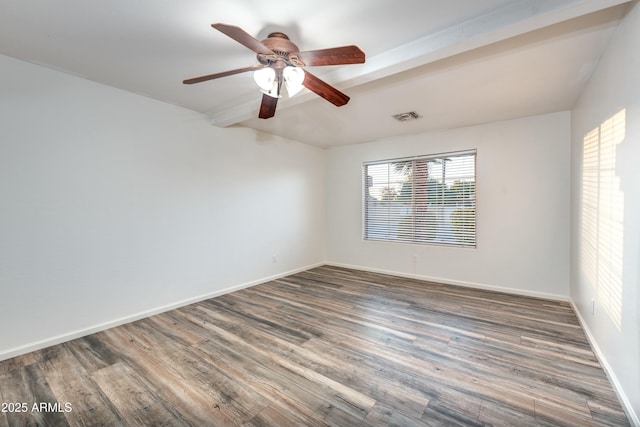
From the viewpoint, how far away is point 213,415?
65.7 inches

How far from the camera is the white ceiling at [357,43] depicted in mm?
1707

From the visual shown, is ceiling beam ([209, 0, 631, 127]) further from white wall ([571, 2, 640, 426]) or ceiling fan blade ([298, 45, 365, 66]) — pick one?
ceiling fan blade ([298, 45, 365, 66])

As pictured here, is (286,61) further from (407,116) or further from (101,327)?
(101,327)

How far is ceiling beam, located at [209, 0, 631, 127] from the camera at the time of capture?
1.54 meters

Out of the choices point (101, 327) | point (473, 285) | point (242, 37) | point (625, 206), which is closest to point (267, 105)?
point (242, 37)

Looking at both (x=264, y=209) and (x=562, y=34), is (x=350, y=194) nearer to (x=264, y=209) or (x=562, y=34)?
(x=264, y=209)

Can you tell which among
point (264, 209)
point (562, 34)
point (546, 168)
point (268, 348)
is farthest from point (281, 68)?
point (546, 168)

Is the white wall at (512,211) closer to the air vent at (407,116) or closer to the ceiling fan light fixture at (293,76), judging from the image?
the air vent at (407,116)

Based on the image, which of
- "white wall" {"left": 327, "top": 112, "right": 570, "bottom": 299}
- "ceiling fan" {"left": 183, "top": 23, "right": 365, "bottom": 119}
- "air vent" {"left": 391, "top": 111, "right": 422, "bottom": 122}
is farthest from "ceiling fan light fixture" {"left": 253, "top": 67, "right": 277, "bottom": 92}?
"white wall" {"left": 327, "top": 112, "right": 570, "bottom": 299}

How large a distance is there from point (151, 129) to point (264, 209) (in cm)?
190

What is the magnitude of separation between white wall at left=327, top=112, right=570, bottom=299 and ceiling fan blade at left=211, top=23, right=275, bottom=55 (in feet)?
11.2

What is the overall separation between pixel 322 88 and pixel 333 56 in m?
0.43

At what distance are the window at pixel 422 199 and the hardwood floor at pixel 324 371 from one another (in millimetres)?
1397

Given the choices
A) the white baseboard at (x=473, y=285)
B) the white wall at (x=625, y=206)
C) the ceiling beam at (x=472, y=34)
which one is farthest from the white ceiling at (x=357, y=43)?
the white baseboard at (x=473, y=285)
